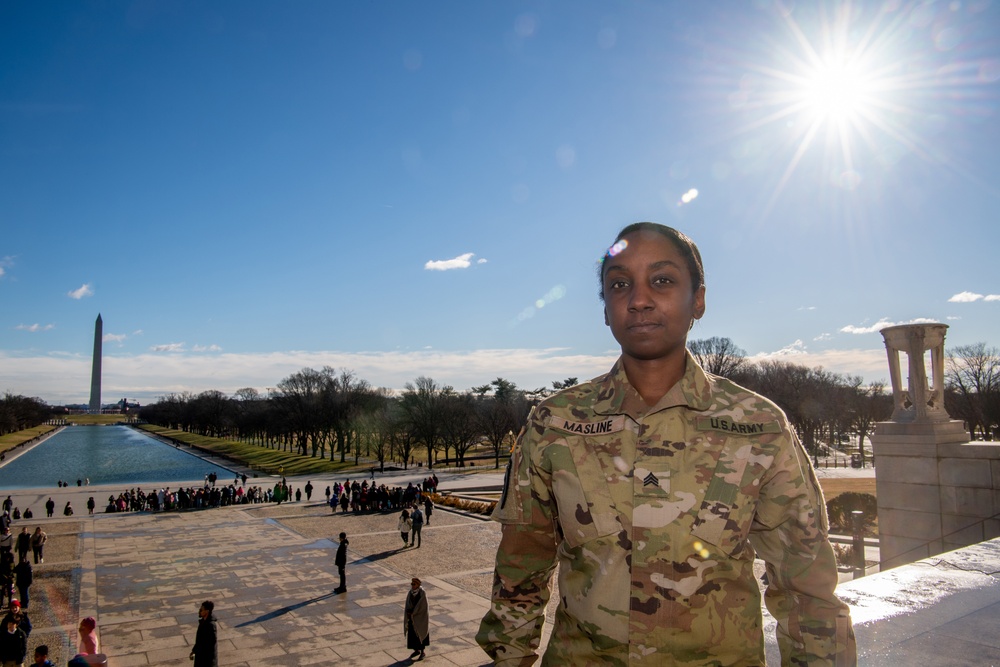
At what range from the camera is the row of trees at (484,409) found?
193 feet

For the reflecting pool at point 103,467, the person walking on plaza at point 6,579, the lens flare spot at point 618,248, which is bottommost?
the reflecting pool at point 103,467

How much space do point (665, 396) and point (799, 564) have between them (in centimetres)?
68

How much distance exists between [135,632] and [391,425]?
165ft

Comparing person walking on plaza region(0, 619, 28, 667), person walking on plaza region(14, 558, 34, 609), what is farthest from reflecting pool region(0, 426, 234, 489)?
person walking on plaza region(0, 619, 28, 667)

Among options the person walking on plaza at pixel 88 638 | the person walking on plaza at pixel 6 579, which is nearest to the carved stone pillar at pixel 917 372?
the person walking on plaza at pixel 88 638

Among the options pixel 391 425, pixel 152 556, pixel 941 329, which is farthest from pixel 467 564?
pixel 391 425

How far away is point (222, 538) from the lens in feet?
76.5

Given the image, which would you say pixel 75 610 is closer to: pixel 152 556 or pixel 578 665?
pixel 152 556

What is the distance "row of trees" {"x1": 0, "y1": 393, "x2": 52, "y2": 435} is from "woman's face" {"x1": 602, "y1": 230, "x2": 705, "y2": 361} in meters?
142

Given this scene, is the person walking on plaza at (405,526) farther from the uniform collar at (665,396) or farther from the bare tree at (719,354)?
the bare tree at (719,354)

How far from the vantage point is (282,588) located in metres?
15.8

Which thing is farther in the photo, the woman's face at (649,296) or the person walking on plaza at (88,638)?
the person walking on plaza at (88,638)

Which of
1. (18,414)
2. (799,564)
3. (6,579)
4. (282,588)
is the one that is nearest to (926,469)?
(799,564)

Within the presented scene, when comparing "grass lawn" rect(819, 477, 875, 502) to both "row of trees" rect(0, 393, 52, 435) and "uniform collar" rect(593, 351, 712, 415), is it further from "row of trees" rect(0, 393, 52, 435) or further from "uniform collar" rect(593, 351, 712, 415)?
"row of trees" rect(0, 393, 52, 435)
